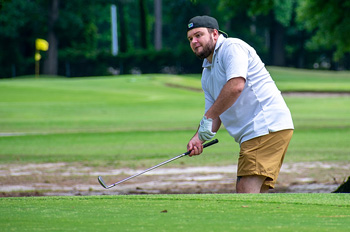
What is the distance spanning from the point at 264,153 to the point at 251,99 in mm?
525

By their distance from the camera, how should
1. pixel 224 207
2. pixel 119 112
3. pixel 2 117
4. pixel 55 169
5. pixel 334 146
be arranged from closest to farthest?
pixel 224 207 < pixel 55 169 < pixel 334 146 < pixel 2 117 < pixel 119 112

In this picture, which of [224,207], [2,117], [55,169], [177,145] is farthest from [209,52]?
[2,117]

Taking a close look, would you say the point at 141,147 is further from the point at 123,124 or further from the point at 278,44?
the point at 278,44

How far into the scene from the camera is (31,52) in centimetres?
6109

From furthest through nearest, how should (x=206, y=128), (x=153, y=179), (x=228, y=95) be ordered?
(x=153, y=179)
(x=206, y=128)
(x=228, y=95)

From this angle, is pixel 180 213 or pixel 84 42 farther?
pixel 84 42

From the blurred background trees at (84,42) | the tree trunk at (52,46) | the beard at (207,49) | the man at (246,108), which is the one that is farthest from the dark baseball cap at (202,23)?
the tree trunk at (52,46)

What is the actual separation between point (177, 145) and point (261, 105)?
8380 mm

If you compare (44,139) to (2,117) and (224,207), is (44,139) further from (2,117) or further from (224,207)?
(224,207)

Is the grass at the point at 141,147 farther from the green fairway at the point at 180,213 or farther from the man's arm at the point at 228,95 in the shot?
the man's arm at the point at 228,95

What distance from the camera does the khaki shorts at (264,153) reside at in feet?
20.2

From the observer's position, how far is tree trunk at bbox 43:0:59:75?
55562mm

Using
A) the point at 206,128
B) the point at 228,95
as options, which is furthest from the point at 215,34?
the point at 206,128

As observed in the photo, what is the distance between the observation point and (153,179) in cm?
1059
